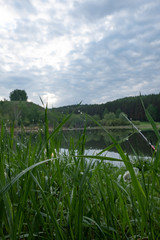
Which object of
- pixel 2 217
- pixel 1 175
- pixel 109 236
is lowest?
pixel 109 236

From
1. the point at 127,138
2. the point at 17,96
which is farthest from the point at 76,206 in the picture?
the point at 17,96

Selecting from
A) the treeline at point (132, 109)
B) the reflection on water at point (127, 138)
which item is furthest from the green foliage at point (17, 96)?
the reflection on water at point (127, 138)

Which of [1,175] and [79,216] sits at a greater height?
[1,175]

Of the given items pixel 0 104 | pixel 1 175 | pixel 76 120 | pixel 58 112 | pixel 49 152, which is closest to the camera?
pixel 1 175

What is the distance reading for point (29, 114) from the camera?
69.6 inches

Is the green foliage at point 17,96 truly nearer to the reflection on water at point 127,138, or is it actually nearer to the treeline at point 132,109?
the treeline at point 132,109

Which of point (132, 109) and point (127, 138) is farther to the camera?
point (132, 109)

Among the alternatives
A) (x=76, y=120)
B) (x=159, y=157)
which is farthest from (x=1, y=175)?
(x=76, y=120)

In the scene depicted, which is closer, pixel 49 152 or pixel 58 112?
pixel 49 152

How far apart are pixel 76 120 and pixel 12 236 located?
49.9 inches

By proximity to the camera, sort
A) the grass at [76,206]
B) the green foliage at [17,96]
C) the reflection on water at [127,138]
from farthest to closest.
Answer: the green foliage at [17,96] < the reflection on water at [127,138] < the grass at [76,206]

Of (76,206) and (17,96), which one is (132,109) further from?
(76,206)

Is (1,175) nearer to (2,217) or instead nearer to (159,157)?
(2,217)

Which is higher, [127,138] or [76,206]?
[127,138]
